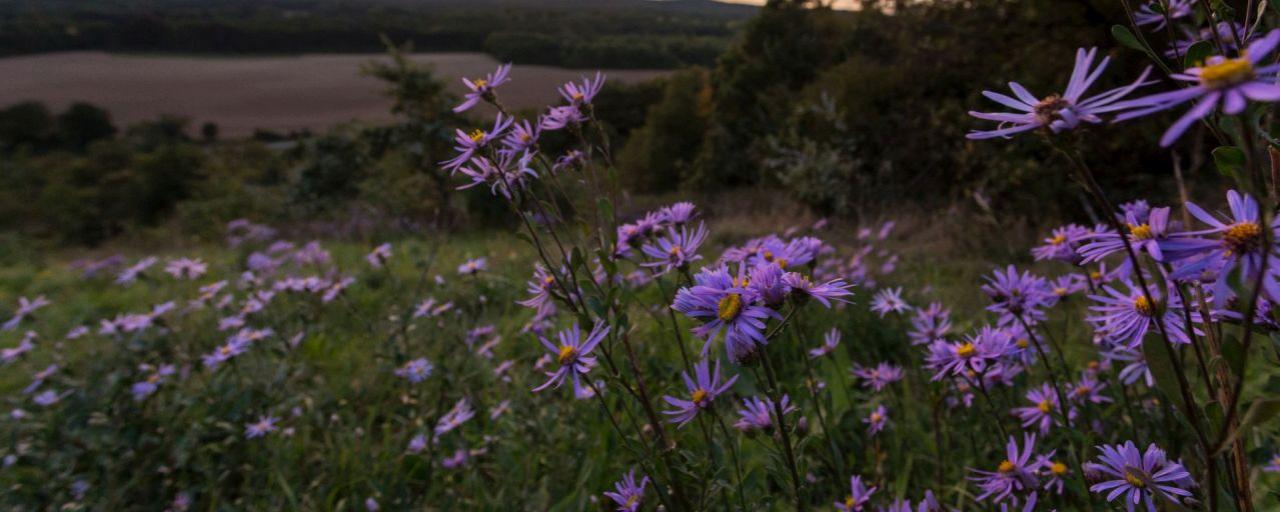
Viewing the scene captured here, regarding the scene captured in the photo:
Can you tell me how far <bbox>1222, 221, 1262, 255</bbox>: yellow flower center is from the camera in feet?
1.61

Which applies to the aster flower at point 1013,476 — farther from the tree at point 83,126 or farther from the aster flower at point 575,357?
the tree at point 83,126

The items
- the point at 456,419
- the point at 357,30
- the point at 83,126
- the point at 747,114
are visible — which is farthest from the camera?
the point at 83,126

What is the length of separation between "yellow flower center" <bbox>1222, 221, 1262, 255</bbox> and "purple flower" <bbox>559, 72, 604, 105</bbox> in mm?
846

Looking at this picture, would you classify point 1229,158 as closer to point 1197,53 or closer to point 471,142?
point 1197,53

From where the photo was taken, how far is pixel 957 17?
6.68 metres

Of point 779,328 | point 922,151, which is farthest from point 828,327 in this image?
point 922,151

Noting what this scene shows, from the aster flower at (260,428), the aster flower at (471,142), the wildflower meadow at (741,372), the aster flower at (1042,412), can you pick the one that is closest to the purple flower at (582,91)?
the wildflower meadow at (741,372)

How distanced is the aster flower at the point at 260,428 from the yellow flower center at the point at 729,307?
1.61 metres

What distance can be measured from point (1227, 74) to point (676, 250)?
Result: 2.45ft

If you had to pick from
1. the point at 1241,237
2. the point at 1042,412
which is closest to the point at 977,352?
the point at 1042,412

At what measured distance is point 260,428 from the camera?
1814mm

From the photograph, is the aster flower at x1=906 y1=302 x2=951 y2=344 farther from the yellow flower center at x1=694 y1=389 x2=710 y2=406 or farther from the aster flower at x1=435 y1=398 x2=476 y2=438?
the aster flower at x1=435 y1=398 x2=476 y2=438

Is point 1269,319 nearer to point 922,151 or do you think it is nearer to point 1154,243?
point 1154,243

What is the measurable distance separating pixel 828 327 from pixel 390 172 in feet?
34.6
